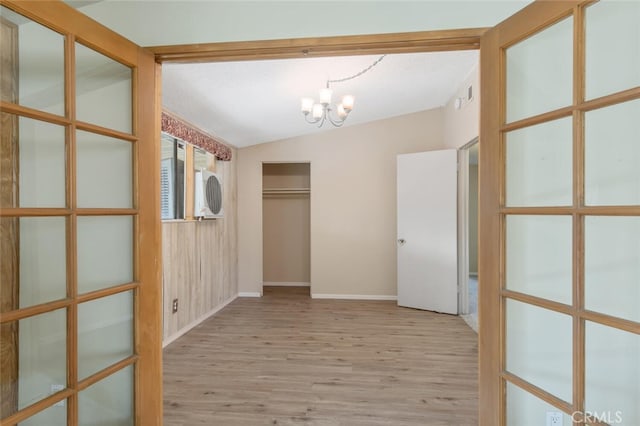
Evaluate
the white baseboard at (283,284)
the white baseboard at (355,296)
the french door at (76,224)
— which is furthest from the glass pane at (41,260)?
the white baseboard at (283,284)

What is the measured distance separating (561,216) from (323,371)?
79.8 inches

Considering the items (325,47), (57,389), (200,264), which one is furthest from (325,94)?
(57,389)

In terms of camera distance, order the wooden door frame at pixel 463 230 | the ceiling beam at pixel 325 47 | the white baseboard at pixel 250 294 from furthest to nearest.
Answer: the white baseboard at pixel 250 294 < the wooden door frame at pixel 463 230 < the ceiling beam at pixel 325 47

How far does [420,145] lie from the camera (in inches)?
184

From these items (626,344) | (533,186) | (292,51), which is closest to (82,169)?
(292,51)

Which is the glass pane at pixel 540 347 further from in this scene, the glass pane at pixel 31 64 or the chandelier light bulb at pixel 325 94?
the chandelier light bulb at pixel 325 94

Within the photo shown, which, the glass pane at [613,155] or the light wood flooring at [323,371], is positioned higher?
the glass pane at [613,155]

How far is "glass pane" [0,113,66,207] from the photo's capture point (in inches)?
41.6

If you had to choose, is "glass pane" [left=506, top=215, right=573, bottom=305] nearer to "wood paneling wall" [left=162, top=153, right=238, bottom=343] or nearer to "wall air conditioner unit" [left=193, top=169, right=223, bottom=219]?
"wood paneling wall" [left=162, top=153, right=238, bottom=343]

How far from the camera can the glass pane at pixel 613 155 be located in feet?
3.34

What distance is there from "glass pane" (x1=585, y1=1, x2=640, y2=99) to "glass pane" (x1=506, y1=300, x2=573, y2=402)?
785 mm

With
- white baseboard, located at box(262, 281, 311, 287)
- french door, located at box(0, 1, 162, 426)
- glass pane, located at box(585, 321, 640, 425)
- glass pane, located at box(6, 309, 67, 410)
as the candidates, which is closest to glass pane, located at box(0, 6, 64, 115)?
french door, located at box(0, 1, 162, 426)

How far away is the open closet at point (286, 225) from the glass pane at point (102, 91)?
4331 mm

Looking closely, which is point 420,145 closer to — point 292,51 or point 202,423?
point 292,51
